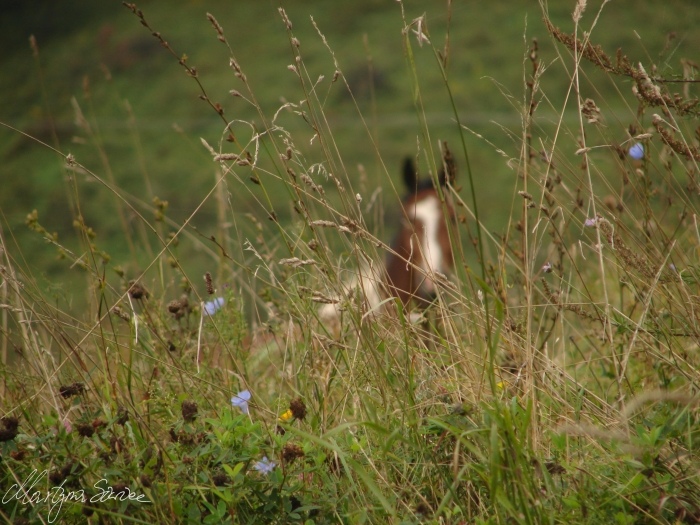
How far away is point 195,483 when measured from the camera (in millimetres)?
1463

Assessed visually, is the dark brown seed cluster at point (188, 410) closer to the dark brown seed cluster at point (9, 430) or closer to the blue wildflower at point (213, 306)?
the dark brown seed cluster at point (9, 430)

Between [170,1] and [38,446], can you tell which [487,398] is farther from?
[170,1]

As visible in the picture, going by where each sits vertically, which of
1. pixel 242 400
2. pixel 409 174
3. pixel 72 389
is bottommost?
pixel 409 174

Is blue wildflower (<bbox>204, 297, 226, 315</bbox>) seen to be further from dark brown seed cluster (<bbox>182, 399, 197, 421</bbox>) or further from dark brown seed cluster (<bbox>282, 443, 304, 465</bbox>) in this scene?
dark brown seed cluster (<bbox>282, 443, 304, 465</bbox>)

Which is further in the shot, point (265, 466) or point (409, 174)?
point (409, 174)

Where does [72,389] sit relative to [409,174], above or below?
above

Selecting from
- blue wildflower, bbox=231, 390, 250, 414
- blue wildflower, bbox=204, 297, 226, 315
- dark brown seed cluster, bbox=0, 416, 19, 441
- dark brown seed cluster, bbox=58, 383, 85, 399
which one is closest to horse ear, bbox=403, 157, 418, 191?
blue wildflower, bbox=204, 297, 226, 315

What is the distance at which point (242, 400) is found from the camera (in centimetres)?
171

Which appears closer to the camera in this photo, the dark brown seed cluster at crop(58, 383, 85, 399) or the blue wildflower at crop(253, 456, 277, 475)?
the blue wildflower at crop(253, 456, 277, 475)

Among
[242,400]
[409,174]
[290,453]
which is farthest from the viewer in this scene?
[409,174]

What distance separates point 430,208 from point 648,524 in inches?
151

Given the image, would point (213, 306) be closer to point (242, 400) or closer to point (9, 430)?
point (242, 400)

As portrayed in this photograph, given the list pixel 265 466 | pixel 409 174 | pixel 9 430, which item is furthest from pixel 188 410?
pixel 409 174

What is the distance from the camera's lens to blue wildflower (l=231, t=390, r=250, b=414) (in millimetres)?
1712
